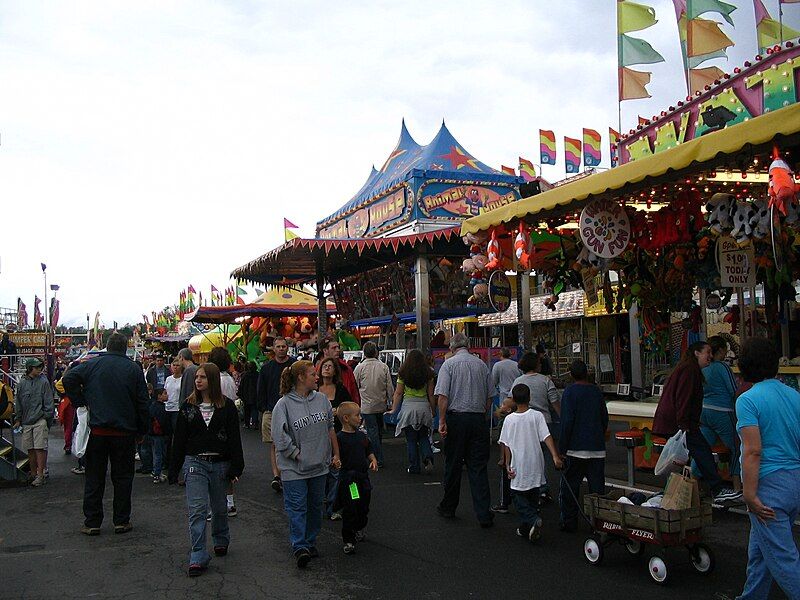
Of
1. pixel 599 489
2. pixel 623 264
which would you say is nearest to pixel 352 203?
pixel 623 264

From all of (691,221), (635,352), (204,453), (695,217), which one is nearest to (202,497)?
(204,453)

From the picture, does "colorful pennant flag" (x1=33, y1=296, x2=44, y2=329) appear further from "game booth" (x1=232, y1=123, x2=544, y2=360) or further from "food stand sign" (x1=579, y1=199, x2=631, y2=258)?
"food stand sign" (x1=579, y1=199, x2=631, y2=258)

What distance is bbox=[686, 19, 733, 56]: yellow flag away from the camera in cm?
1577

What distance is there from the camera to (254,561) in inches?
239

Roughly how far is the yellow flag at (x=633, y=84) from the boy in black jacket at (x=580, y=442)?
1234 centimetres

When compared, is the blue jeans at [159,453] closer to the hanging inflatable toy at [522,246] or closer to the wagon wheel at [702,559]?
the hanging inflatable toy at [522,246]

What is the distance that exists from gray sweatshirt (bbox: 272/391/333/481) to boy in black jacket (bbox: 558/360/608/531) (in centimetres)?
224

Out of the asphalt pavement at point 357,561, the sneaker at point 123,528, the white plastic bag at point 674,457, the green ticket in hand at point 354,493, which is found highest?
the white plastic bag at point 674,457

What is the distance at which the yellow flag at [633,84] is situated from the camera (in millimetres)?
17203

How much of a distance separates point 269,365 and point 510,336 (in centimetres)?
1931

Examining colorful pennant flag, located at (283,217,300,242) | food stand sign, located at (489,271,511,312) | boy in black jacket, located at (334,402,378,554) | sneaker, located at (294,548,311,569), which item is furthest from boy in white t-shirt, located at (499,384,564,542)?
colorful pennant flag, located at (283,217,300,242)

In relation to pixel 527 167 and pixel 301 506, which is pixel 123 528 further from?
pixel 527 167

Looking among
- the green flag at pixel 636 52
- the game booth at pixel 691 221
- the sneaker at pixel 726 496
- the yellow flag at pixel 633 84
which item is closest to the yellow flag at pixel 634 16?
the green flag at pixel 636 52

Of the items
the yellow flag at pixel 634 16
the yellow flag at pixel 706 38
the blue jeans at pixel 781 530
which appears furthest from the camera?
the yellow flag at pixel 634 16
